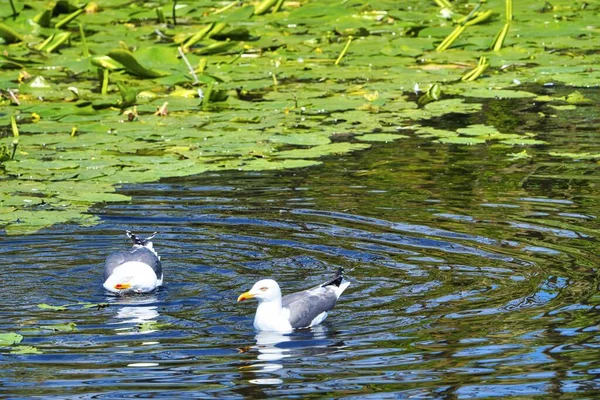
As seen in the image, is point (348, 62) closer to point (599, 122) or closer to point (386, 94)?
point (386, 94)

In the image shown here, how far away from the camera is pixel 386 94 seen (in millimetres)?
13664

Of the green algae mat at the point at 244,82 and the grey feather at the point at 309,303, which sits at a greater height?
the green algae mat at the point at 244,82

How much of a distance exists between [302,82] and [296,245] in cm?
558

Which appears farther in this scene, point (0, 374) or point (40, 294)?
point (40, 294)

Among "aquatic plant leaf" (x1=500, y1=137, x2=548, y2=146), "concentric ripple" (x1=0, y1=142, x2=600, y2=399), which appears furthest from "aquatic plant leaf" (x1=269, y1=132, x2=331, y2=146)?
"aquatic plant leaf" (x1=500, y1=137, x2=548, y2=146)

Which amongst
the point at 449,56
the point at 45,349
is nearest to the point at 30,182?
the point at 45,349

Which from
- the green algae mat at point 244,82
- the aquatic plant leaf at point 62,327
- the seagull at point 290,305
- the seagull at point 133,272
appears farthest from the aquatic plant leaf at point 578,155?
the aquatic plant leaf at point 62,327

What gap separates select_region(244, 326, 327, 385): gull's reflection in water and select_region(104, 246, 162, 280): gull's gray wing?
127 cm

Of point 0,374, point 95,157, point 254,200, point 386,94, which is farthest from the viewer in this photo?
point 386,94

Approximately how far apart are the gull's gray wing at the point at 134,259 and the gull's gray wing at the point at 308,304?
1142mm

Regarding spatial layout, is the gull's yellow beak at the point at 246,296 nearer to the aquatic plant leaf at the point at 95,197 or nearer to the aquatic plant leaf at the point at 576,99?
the aquatic plant leaf at the point at 95,197

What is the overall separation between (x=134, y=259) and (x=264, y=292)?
1.27 metres

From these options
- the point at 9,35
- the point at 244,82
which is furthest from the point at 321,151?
the point at 9,35

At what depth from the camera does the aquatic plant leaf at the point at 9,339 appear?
703cm
